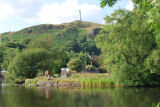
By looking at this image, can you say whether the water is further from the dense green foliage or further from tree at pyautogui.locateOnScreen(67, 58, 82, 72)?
tree at pyautogui.locateOnScreen(67, 58, 82, 72)

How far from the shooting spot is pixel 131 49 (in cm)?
3341

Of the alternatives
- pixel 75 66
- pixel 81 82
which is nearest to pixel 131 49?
pixel 81 82

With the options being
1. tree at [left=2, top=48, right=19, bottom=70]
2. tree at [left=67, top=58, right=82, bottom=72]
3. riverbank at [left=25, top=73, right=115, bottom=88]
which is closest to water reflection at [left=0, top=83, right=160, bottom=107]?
riverbank at [left=25, top=73, right=115, bottom=88]

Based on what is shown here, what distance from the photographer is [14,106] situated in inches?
756

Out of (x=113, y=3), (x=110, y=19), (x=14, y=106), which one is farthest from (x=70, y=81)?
(x=113, y=3)

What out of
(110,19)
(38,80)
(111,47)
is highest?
(110,19)

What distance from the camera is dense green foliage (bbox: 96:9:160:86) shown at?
3241 centimetres

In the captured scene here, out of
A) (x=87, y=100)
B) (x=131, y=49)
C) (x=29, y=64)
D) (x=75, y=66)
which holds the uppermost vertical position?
(x=131, y=49)

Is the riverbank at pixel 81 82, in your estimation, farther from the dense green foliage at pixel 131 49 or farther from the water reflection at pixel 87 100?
the water reflection at pixel 87 100

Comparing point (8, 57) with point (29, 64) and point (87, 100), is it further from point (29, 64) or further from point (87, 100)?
point (87, 100)

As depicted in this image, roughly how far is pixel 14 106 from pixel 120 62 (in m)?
20.3

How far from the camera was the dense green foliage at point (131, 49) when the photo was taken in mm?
32406

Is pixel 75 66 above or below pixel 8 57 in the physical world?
below

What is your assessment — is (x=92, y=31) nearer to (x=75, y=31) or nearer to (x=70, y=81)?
(x=75, y=31)
